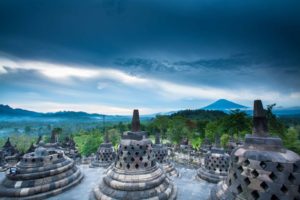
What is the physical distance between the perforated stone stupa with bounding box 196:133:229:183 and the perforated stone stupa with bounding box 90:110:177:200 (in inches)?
210

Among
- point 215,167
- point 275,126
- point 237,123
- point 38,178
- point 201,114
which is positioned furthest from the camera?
point 201,114

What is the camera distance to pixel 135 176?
6.86 meters

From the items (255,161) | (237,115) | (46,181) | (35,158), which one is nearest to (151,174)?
(255,161)

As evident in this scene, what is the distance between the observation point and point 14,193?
7.49m

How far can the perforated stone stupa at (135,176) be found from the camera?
6.54 metres

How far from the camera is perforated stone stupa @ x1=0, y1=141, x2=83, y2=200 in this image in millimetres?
7652

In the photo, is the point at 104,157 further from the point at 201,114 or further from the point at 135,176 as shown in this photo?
the point at 201,114

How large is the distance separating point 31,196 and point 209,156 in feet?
40.4

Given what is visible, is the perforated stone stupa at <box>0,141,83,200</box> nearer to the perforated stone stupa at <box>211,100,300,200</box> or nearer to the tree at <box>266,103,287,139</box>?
the perforated stone stupa at <box>211,100,300,200</box>

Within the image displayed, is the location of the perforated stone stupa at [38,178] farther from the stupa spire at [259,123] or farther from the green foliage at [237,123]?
the green foliage at [237,123]

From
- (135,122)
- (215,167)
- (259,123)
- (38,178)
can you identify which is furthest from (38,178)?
(215,167)

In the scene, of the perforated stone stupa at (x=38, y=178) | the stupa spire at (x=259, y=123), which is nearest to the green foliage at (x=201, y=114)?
the perforated stone stupa at (x=38, y=178)

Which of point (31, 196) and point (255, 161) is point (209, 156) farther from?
point (31, 196)

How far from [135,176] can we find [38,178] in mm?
5878
